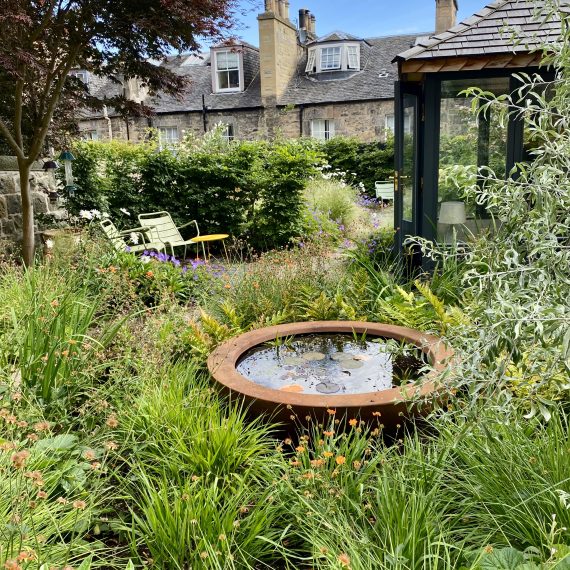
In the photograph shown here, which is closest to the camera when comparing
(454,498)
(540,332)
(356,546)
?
(540,332)

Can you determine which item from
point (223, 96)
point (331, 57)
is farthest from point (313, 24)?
point (223, 96)

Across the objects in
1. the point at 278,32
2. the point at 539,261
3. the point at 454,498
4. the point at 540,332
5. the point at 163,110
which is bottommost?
the point at 454,498

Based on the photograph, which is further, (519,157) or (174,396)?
(519,157)

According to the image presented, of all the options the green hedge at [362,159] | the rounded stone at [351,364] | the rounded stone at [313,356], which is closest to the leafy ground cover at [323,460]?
the rounded stone at [351,364]

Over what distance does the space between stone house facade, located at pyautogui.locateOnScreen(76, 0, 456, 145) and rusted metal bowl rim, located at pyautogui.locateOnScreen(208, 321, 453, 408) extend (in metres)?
16.3

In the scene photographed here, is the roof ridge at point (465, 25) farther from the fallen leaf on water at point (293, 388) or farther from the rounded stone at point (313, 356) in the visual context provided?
the fallen leaf on water at point (293, 388)

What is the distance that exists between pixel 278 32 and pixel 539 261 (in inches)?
772

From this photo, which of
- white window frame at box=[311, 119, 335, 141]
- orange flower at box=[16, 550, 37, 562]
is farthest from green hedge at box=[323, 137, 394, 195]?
orange flower at box=[16, 550, 37, 562]

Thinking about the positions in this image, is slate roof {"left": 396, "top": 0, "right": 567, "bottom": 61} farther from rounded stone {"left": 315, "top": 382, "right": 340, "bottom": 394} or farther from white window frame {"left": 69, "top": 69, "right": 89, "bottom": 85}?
white window frame {"left": 69, "top": 69, "right": 89, "bottom": 85}

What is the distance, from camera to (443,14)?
1970cm

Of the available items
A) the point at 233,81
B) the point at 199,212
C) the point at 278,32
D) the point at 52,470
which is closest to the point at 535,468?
the point at 52,470

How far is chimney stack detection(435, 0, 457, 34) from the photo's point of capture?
1961 centimetres

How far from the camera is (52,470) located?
7.39 feet

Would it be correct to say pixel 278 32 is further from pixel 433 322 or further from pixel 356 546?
pixel 356 546
